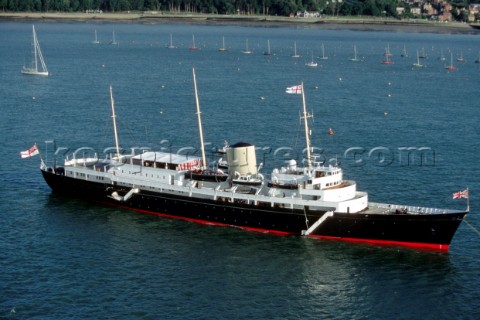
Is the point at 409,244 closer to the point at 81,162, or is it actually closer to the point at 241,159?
the point at 241,159

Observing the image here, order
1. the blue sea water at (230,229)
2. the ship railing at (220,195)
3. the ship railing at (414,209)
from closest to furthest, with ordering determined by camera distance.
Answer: the blue sea water at (230,229)
the ship railing at (414,209)
the ship railing at (220,195)

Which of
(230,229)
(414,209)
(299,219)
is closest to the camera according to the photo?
(414,209)

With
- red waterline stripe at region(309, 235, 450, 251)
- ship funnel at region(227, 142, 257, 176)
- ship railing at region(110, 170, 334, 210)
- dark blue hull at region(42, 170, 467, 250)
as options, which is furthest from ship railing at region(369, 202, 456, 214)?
ship funnel at region(227, 142, 257, 176)

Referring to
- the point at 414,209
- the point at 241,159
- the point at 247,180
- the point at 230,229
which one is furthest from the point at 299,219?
the point at 414,209

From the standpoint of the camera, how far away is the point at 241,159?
5678cm

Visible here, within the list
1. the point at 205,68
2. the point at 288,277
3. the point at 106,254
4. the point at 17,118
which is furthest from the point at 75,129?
the point at 205,68

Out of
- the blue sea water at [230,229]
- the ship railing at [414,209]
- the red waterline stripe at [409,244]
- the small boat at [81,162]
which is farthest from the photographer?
the small boat at [81,162]

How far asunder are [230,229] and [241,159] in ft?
17.8

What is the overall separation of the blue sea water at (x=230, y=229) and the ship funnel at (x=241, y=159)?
477 centimetres

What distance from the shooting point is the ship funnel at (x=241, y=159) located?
56.7 m

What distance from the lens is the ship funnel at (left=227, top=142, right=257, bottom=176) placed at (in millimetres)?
56656

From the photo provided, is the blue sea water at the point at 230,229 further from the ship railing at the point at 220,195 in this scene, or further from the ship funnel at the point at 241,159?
the ship funnel at the point at 241,159

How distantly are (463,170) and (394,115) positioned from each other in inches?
1345

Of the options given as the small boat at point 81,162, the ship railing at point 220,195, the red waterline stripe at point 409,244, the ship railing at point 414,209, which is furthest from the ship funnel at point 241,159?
the small boat at point 81,162
